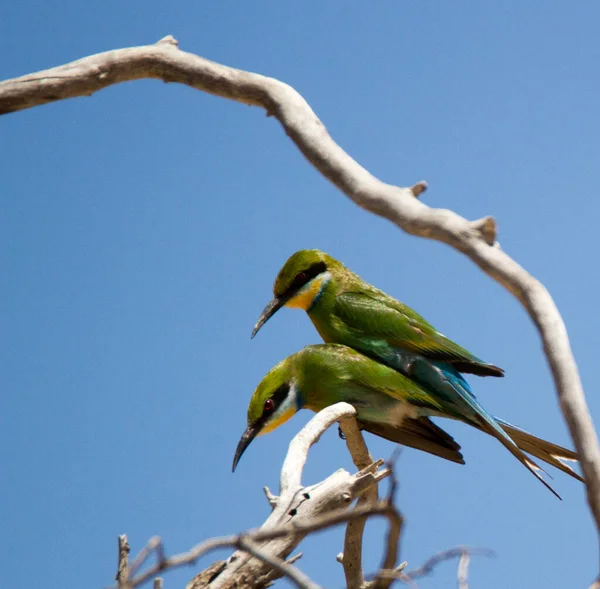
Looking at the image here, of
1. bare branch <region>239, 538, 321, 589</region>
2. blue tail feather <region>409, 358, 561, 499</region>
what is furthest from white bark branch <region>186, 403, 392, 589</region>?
bare branch <region>239, 538, 321, 589</region>

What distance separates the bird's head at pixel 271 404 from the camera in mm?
3064

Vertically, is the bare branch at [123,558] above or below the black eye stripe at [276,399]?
below

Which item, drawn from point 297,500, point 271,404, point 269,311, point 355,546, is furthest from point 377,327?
point 297,500

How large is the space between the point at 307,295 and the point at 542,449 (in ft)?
3.36

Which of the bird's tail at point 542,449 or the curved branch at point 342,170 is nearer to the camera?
the curved branch at point 342,170

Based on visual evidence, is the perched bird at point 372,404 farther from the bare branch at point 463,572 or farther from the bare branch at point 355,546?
the bare branch at point 463,572

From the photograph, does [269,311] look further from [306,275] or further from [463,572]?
[463,572]

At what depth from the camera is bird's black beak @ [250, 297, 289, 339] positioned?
3.43 meters

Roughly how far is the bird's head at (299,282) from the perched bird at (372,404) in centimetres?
30

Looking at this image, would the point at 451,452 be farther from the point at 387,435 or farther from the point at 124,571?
→ the point at 124,571

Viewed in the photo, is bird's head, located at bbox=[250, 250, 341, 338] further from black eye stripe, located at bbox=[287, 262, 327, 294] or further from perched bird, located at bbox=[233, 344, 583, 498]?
perched bird, located at bbox=[233, 344, 583, 498]

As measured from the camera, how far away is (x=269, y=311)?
3469 millimetres

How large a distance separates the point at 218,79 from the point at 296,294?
1.09 m

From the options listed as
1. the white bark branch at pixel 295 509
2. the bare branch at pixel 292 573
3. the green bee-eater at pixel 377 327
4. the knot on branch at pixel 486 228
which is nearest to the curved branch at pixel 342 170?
the knot on branch at pixel 486 228
